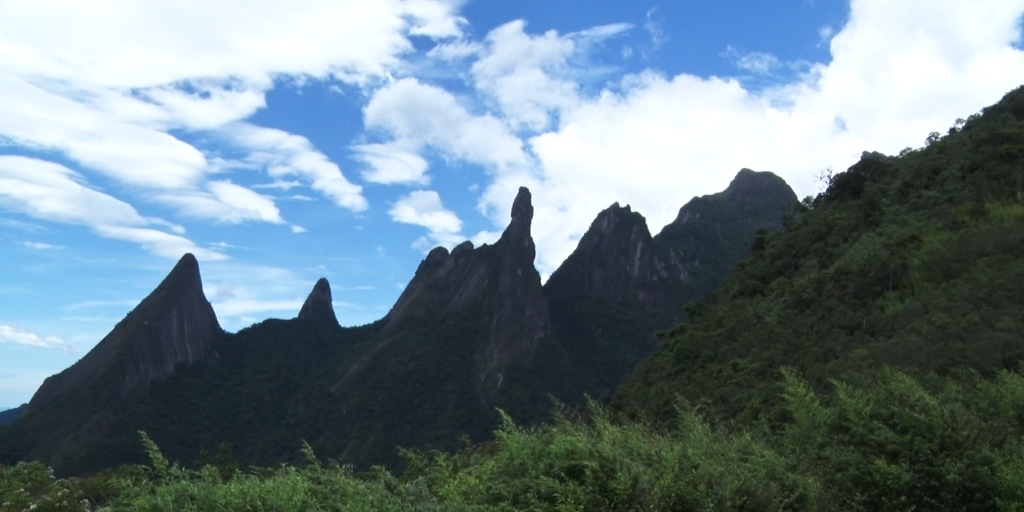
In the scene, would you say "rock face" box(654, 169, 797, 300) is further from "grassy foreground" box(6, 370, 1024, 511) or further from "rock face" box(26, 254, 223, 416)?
"grassy foreground" box(6, 370, 1024, 511)

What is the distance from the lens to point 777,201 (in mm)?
99750

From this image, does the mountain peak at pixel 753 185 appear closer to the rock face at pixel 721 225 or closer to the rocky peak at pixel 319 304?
the rock face at pixel 721 225

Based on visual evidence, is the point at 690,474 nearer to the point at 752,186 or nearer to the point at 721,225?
the point at 721,225

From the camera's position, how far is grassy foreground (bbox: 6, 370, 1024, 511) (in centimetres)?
607

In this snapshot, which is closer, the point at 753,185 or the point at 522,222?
the point at 522,222

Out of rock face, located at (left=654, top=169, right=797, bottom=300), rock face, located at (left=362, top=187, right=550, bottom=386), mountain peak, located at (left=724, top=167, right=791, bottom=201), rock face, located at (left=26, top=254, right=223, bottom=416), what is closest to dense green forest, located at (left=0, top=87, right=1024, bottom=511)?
rock face, located at (left=26, top=254, right=223, bottom=416)

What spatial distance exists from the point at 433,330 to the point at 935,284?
63484 millimetres

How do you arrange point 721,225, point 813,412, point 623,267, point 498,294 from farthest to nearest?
1. point 721,225
2. point 623,267
3. point 498,294
4. point 813,412

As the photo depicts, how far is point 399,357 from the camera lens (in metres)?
76.2

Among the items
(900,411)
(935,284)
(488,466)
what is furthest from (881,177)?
(488,466)

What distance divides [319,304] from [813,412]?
89.5m

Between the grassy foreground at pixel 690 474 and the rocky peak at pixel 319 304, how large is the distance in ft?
285

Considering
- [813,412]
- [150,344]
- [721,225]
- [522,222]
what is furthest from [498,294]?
[813,412]

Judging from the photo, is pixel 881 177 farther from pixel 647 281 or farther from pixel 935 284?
pixel 647 281
